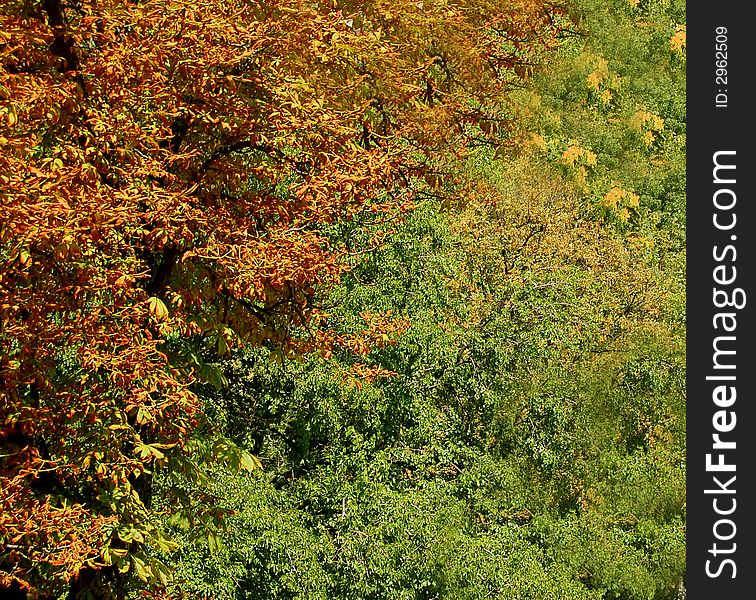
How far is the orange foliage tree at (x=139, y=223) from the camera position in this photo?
6.96 meters

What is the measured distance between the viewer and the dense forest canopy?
23.6 ft

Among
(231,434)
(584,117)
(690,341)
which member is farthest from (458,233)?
(584,117)

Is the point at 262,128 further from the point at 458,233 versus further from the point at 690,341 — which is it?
the point at 458,233

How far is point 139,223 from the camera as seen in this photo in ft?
25.0

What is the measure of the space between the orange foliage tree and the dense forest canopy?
0.03 meters

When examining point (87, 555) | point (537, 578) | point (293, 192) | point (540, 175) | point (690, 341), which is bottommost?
point (537, 578)

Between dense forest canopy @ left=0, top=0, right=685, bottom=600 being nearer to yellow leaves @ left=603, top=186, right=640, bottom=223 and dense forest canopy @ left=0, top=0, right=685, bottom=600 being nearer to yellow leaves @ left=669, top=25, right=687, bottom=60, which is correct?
yellow leaves @ left=603, top=186, right=640, bottom=223

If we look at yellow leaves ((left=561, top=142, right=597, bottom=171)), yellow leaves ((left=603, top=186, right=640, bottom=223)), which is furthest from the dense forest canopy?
yellow leaves ((left=561, top=142, right=597, bottom=171))

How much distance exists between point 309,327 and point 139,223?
1754 mm

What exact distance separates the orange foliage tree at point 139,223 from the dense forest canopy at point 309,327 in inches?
1.2

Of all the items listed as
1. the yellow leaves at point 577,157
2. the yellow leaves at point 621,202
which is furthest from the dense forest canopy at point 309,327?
the yellow leaves at point 577,157

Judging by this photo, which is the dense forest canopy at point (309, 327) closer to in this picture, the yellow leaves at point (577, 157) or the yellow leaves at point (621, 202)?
the yellow leaves at point (621, 202)

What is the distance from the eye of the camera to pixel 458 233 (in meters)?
15.7

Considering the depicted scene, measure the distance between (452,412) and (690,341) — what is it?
5.38 metres
